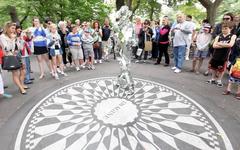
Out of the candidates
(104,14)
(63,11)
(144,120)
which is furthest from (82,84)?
(104,14)

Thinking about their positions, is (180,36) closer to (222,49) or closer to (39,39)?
(222,49)

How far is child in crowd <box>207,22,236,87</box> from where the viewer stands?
5.92m

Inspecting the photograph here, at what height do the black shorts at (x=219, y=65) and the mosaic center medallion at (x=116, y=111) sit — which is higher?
the black shorts at (x=219, y=65)

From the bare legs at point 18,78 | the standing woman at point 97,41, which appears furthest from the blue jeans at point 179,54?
the bare legs at point 18,78

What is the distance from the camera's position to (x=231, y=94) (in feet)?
19.1

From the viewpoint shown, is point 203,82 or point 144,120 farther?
point 203,82

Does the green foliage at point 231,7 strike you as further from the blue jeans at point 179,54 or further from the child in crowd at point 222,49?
the child in crowd at point 222,49

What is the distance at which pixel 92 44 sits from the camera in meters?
7.98

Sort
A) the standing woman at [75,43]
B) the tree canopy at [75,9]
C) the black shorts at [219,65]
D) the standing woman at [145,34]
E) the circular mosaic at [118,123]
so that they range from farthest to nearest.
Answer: the tree canopy at [75,9] → the standing woman at [145,34] → the standing woman at [75,43] → the black shorts at [219,65] → the circular mosaic at [118,123]

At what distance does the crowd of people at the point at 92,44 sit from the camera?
582cm

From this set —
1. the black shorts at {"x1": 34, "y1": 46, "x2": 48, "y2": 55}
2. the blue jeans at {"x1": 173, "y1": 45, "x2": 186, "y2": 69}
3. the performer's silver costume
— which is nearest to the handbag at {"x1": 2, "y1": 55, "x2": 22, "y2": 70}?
the black shorts at {"x1": 34, "y1": 46, "x2": 48, "y2": 55}

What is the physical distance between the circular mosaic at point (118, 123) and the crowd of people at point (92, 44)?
1.46 metres

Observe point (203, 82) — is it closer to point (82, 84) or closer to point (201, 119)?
point (201, 119)

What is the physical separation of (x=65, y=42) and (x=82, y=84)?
197 centimetres
